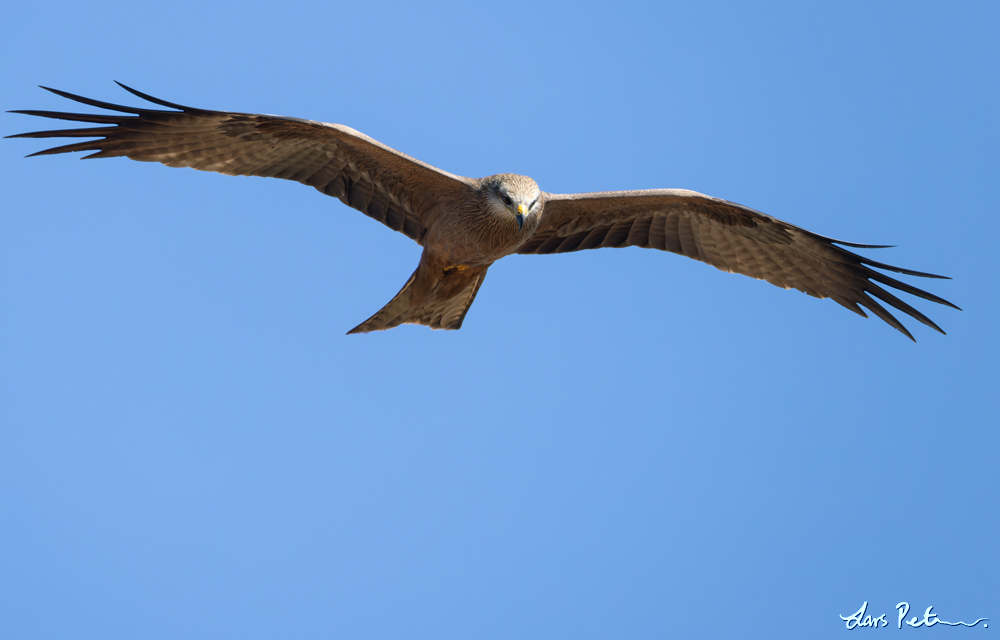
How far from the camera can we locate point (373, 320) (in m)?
7.48

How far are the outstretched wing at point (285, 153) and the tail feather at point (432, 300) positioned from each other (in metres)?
0.43

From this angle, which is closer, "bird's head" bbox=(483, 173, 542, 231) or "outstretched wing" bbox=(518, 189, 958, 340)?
"bird's head" bbox=(483, 173, 542, 231)

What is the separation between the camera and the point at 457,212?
22.9ft

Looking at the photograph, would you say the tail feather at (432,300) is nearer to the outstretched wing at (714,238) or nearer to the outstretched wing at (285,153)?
the outstretched wing at (285,153)

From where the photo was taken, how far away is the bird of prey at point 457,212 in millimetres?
6734

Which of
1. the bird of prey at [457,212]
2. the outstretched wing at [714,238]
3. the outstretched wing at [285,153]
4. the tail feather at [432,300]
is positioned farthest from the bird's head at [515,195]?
the tail feather at [432,300]

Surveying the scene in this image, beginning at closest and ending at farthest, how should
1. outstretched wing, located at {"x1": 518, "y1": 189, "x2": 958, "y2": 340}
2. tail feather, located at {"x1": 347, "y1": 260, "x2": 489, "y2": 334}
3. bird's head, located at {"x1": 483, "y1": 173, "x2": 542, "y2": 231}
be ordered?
bird's head, located at {"x1": 483, "y1": 173, "x2": 542, "y2": 231} → tail feather, located at {"x1": 347, "y1": 260, "x2": 489, "y2": 334} → outstretched wing, located at {"x1": 518, "y1": 189, "x2": 958, "y2": 340}

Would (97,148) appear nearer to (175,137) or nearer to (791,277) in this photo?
(175,137)

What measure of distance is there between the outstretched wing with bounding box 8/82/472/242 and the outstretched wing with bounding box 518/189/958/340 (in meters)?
1.09

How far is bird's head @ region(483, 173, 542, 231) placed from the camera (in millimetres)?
6578

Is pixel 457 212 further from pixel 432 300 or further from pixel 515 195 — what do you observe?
pixel 432 300

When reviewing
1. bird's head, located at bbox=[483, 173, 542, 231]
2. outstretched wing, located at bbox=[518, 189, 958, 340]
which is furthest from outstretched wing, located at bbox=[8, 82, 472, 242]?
outstretched wing, located at bbox=[518, 189, 958, 340]

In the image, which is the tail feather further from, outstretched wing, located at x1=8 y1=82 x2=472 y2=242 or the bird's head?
the bird's head

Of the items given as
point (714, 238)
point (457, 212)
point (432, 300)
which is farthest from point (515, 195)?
point (714, 238)
